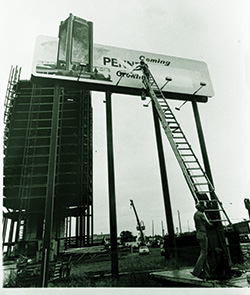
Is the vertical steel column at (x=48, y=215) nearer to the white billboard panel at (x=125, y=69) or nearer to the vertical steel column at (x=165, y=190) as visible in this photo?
the white billboard panel at (x=125, y=69)

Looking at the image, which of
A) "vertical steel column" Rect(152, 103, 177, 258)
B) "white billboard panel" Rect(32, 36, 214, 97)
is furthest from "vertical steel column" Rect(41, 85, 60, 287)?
"vertical steel column" Rect(152, 103, 177, 258)

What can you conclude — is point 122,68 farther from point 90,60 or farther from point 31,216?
point 31,216

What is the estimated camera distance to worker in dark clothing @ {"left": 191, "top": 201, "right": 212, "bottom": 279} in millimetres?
4262

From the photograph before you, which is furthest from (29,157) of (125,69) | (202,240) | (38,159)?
(202,240)

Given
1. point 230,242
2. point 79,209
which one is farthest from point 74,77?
point 79,209

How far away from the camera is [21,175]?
14.7 meters

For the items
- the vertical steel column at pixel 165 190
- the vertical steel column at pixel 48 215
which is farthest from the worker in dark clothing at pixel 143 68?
the vertical steel column at pixel 48 215

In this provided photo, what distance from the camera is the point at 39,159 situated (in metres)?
16.6

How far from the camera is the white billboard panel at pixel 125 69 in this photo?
274 inches

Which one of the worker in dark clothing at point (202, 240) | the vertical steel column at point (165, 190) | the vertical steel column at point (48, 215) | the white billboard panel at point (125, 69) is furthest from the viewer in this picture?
the white billboard panel at point (125, 69)

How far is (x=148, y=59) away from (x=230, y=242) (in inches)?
245

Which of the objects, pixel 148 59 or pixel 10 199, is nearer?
pixel 148 59

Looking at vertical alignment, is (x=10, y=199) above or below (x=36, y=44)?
below

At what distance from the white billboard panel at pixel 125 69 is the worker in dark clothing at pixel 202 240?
471cm
